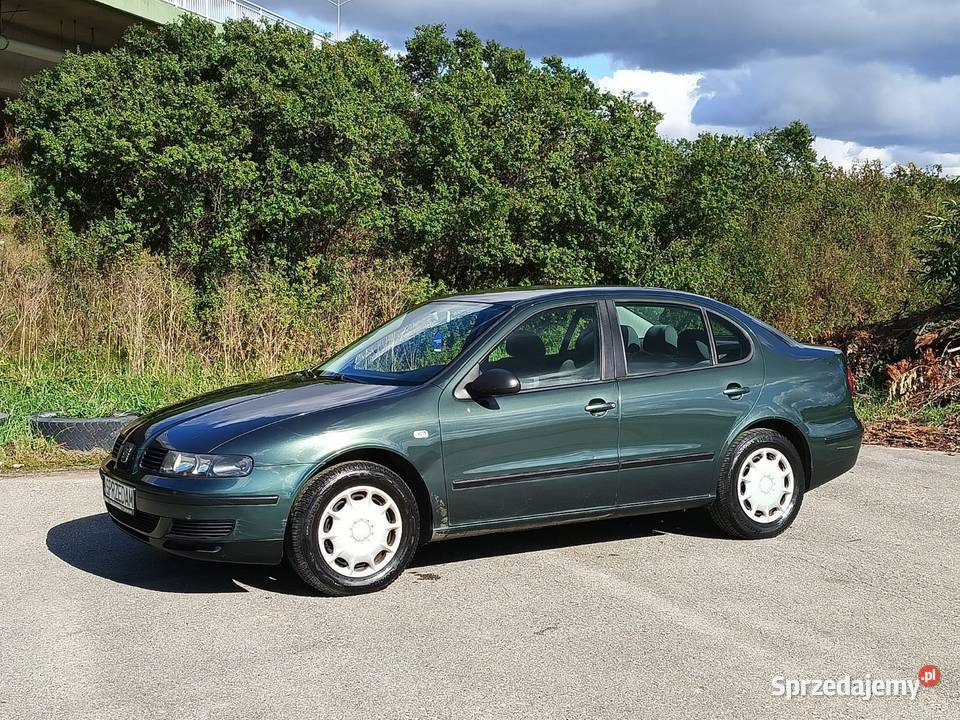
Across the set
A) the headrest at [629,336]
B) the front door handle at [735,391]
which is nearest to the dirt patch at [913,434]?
the front door handle at [735,391]

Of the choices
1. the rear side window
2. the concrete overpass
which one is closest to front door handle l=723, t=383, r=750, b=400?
the rear side window

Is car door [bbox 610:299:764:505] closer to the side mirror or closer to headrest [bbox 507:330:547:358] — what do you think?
headrest [bbox 507:330:547:358]

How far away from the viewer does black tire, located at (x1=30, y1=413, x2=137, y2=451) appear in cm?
942

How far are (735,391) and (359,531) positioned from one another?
2.58 meters

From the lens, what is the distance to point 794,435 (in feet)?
22.9

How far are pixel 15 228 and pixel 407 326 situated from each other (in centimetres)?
1670

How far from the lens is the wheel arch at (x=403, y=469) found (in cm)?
557

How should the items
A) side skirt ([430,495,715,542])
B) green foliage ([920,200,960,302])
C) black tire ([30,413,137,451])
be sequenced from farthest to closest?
green foliage ([920,200,960,302]) < black tire ([30,413,137,451]) < side skirt ([430,495,715,542])

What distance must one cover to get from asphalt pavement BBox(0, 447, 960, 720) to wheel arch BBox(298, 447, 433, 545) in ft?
1.12

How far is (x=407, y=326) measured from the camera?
6.86m

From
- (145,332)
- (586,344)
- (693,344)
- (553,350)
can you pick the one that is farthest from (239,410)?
(145,332)

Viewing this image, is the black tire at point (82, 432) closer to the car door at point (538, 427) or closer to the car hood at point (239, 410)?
the car hood at point (239, 410)

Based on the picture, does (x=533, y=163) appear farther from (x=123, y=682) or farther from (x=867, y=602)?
(x=123, y=682)

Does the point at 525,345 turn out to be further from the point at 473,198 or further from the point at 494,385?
the point at 473,198
